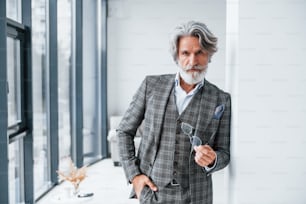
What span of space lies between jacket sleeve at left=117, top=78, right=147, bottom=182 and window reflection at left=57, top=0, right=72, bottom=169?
3.08m

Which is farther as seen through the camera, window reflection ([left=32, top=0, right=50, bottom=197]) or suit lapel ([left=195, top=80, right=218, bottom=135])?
window reflection ([left=32, top=0, right=50, bottom=197])

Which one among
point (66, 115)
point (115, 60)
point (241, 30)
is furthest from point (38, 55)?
point (241, 30)

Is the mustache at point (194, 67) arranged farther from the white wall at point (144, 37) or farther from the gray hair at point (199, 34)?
the white wall at point (144, 37)

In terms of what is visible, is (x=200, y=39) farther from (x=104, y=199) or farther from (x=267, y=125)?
(x=104, y=199)

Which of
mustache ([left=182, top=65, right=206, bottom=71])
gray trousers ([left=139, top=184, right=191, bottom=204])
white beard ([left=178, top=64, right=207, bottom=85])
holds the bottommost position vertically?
gray trousers ([left=139, top=184, right=191, bottom=204])

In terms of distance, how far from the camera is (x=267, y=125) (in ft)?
4.94

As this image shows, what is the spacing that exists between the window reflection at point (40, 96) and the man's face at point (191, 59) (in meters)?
2.67

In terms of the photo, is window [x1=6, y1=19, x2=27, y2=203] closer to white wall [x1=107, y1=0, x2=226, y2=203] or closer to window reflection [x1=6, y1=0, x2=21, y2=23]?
window reflection [x1=6, y1=0, x2=21, y2=23]

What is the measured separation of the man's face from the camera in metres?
1.44

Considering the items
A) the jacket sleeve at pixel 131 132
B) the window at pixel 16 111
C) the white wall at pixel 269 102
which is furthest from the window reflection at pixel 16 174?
the white wall at pixel 269 102

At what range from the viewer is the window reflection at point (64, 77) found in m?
4.63

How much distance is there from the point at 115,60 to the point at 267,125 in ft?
16.4

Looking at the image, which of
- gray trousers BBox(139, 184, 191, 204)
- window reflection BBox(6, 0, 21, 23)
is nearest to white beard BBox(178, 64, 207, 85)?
gray trousers BBox(139, 184, 191, 204)

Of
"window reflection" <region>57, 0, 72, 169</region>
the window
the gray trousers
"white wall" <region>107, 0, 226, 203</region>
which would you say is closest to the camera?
the gray trousers
